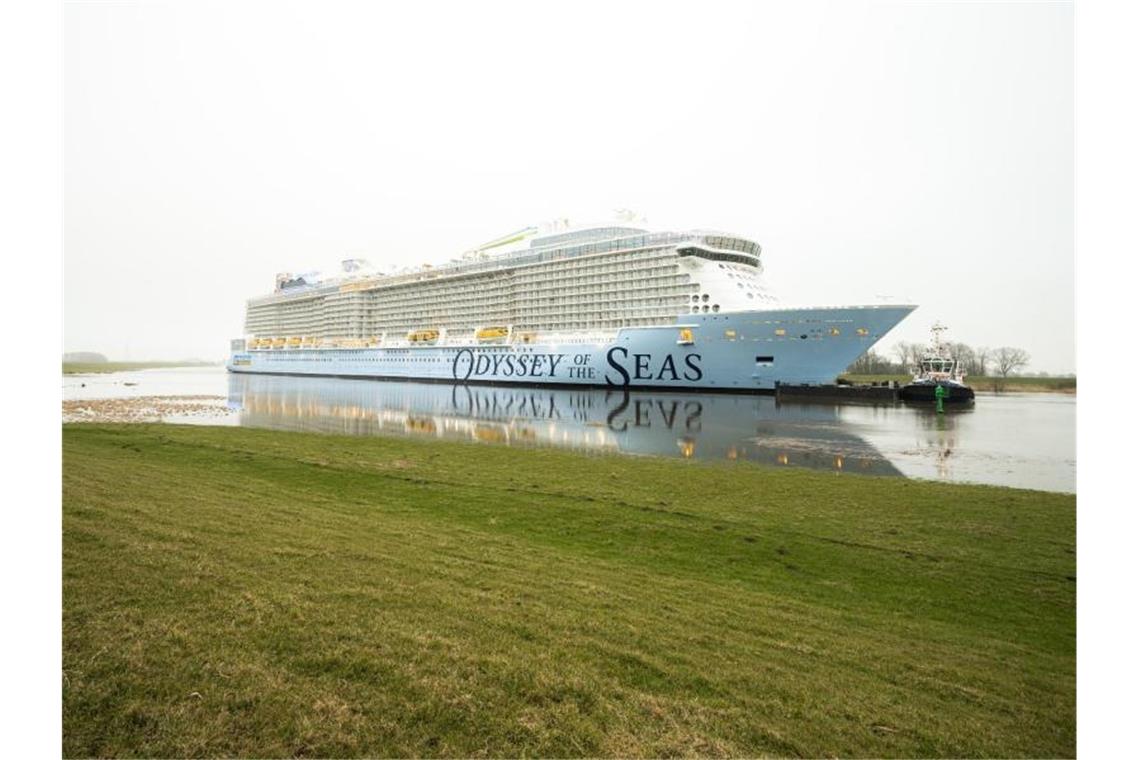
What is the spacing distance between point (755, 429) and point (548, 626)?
1854 centimetres

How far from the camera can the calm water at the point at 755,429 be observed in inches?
604

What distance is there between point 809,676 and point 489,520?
508 cm

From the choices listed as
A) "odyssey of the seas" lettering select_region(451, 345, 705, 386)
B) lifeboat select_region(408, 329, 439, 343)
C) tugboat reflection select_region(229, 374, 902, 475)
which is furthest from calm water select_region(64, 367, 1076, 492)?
lifeboat select_region(408, 329, 439, 343)

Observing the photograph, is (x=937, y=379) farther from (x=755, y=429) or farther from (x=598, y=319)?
(x=755, y=429)

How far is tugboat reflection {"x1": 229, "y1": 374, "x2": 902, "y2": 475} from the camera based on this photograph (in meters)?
16.6

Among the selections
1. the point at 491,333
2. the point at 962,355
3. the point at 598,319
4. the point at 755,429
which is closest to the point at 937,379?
the point at 962,355

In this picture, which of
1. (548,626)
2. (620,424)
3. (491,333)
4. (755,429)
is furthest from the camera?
(491,333)

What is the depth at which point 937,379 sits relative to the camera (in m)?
42.0

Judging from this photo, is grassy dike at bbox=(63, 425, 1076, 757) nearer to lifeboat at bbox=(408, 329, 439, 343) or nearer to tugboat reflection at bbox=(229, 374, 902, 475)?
tugboat reflection at bbox=(229, 374, 902, 475)

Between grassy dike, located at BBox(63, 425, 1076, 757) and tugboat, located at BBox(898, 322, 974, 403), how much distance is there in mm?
32921

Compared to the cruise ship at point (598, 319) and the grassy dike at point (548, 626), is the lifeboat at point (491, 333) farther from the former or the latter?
the grassy dike at point (548, 626)

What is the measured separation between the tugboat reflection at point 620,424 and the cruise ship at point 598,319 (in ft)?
15.7
